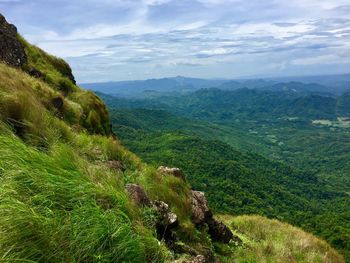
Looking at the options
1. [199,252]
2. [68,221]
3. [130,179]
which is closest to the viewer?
[68,221]

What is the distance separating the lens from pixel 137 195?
7191 mm

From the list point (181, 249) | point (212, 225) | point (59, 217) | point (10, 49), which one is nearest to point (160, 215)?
point (181, 249)

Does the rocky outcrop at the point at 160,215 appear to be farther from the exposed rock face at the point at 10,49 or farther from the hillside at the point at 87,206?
the exposed rock face at the point at 10,49

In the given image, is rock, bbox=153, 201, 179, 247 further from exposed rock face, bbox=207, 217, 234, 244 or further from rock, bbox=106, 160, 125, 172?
exposed rock face, bbox=207, 217, 234, 244

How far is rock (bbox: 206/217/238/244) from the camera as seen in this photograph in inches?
397

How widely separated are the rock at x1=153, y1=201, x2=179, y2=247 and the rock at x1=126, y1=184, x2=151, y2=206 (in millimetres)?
223

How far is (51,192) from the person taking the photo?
4.79 m

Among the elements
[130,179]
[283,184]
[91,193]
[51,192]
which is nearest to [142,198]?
[130,179]

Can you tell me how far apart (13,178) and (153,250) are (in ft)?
7.48

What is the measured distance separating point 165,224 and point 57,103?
26.8 ft

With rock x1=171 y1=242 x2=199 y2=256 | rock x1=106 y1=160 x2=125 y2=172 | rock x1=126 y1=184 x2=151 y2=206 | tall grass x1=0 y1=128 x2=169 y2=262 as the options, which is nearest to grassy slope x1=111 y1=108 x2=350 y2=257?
rock x1=106 y1=160 x2=125 y2=172

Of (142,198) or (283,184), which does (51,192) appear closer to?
(142,198)

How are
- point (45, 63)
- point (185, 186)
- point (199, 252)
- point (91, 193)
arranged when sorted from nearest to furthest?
point (91, 193), point (199, 252), point (185, 186), point (45, 63)

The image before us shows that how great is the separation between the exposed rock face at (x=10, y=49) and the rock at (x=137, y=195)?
10.8 metres
